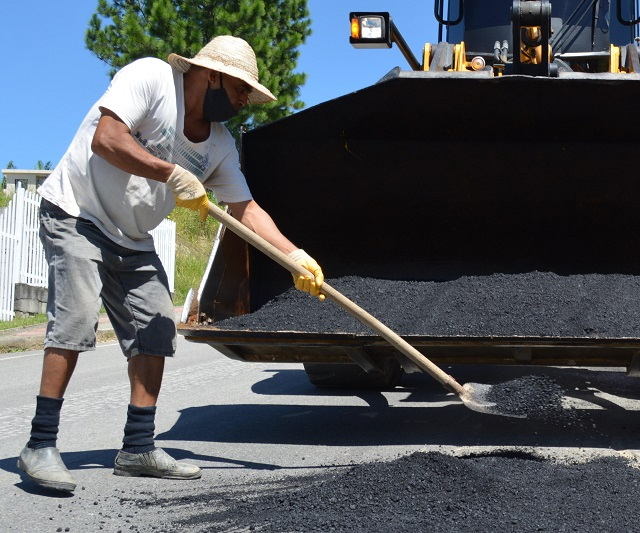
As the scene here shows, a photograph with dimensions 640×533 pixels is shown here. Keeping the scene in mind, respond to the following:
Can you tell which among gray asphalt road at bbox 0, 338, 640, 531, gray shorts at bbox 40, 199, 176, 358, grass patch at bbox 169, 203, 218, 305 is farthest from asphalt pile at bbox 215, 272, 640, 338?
grass patch at bbox 169, 203, 218, 305

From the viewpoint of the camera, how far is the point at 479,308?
5172 mm

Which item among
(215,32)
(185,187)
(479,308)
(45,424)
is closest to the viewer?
(45,424)

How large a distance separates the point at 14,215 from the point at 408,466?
11.8 m

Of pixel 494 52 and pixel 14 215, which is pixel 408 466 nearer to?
pixel 494 52

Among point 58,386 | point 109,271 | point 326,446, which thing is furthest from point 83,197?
point 326,446

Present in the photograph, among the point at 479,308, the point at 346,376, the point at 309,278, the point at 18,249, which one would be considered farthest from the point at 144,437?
the point at 18,249

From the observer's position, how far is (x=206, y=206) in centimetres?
393

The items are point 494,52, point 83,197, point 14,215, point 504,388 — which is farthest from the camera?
point 14,215

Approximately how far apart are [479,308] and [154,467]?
6.85 ft

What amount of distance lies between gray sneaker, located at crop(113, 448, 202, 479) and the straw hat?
61.0 inches

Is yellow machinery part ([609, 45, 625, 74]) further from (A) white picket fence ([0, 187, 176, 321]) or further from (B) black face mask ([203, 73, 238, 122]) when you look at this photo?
(A) white picket fence ([0, 187, 176, 321])

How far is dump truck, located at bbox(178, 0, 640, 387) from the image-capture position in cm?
535

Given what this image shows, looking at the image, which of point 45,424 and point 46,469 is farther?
point 45,424

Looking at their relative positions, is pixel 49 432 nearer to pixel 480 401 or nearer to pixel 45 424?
pixel 45 424
